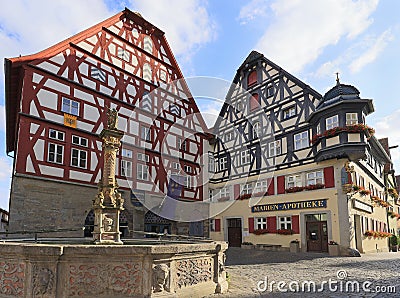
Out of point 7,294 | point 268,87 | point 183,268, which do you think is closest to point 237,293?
point 183,268

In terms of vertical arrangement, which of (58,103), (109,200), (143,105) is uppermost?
(143,105)

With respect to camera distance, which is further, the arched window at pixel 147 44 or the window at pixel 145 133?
the arched window at pixel 147 44

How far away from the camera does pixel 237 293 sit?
6.42m

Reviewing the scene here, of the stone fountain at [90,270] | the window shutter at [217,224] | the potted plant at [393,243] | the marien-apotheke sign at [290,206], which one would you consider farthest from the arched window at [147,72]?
the potted plant at [393,243]

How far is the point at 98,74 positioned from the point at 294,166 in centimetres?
1274

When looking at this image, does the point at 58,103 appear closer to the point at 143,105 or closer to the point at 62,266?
the point at 143,105

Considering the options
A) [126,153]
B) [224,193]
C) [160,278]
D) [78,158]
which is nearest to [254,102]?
[224,193]

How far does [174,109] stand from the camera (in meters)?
23.2

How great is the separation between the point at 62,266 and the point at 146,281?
4.10 ft

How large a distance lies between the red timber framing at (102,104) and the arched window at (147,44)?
7 cm

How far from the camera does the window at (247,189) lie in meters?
23.4

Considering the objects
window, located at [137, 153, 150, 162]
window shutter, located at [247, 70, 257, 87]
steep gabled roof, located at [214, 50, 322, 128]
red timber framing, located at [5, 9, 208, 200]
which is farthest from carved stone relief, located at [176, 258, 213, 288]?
window shutter, located at [247, 70, 257, 87]

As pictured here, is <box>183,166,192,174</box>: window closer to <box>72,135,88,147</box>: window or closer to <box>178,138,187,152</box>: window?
<box>178,138,187,152</box>: window

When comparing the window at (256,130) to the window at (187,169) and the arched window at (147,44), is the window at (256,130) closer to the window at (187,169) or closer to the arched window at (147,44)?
the window at (187,169)
